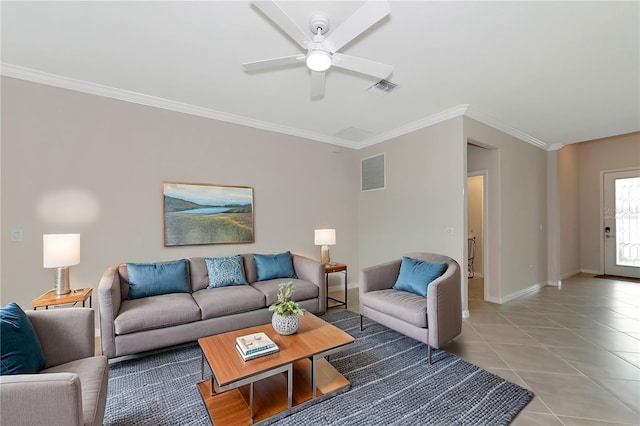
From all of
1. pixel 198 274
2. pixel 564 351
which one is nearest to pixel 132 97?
pixel 198 274

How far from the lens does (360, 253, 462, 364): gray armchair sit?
2.46 meters

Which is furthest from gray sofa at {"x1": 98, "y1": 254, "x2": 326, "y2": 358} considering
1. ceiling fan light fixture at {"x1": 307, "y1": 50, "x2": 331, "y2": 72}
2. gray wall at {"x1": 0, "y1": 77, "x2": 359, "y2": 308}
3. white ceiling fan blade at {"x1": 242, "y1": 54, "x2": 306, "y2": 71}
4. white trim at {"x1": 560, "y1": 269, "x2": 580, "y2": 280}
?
white trim at {"x1": 560, "y1": 269, "x2": 580, "y2": 280}

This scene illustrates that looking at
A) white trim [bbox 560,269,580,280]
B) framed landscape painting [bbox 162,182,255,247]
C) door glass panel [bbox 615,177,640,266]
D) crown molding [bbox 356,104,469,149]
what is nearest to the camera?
framed landscape painting [bbox 162,182,255,247]

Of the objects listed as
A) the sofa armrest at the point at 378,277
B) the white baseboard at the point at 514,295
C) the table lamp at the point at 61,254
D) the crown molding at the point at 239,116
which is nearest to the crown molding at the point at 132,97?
the crown molding at the point at 239,116

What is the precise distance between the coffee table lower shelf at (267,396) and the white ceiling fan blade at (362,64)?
248cm

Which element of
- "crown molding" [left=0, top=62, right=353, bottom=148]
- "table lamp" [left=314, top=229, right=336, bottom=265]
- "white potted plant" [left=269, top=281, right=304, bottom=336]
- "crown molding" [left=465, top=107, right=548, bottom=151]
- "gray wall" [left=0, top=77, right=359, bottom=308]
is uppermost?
"crown molding" [left=0, top=62, right=353, bottom=148]

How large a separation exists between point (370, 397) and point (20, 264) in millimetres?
3565

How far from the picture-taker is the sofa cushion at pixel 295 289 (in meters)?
3.13

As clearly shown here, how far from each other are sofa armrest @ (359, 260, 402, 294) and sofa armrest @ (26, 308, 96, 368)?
8.11 feet

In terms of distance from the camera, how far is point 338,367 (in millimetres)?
2383

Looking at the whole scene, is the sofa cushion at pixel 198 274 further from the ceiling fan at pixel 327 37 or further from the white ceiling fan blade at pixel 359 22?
the white ceiling fan blade at pixel 359 22

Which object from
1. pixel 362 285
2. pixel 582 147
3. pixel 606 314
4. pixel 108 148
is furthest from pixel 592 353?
pixel 582 147

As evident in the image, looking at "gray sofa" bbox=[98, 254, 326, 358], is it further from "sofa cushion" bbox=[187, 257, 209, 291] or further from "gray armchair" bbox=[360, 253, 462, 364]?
"gray armchair" bbox=[360, 253, 462, 364]

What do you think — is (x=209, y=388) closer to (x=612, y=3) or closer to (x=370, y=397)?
(x=370, y=397)
